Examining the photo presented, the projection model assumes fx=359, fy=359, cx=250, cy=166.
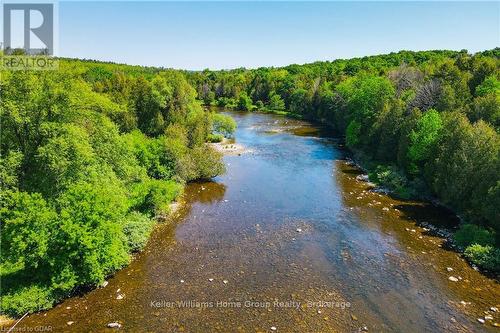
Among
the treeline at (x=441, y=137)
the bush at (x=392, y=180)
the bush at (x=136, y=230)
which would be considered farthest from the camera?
the bush at (x=392, y=180)

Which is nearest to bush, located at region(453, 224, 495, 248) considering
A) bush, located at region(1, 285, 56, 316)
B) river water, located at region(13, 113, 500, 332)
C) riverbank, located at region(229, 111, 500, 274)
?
riverbank, located at region(229, 111, 500, 274)

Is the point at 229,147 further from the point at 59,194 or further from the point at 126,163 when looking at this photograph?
the point at 59,194

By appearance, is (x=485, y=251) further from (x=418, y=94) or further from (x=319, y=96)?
(x=319, y=96)

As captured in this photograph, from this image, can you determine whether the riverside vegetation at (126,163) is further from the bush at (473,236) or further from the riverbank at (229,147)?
the riverbank at (229,147)

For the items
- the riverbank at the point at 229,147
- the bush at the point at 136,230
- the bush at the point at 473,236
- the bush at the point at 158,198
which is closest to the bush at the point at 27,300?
the bush at the point at 136,230

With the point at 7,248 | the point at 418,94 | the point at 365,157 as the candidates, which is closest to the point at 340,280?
the point at 7,248

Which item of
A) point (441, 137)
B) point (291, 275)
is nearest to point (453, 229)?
point (441, 137)
